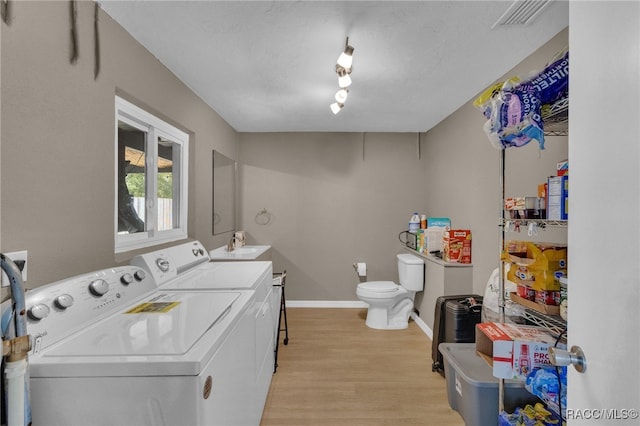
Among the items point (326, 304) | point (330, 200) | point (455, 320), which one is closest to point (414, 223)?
point (330, 200)

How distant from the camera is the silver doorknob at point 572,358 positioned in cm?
69

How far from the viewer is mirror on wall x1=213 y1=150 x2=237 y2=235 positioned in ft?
10.6

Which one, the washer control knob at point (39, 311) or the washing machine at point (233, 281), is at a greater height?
the washer control knob at point (39, 311)

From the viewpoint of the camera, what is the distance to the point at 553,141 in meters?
1.78

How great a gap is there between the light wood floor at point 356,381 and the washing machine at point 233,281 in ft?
0.64

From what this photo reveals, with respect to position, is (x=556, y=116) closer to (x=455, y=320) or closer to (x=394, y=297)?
(x=455, y=320)

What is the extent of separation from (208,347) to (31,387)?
1.58 ft

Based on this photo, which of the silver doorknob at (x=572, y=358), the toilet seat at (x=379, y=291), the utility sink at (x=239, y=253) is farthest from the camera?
the toilet seat at (x=379, y=291)

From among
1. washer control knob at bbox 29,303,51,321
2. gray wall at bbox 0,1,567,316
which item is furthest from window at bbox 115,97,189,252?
washer control knob at bbox 29,303,51,321

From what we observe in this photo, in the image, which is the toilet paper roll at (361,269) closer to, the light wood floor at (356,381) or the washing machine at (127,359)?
the light wood floor at (356,381)

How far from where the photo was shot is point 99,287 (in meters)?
1.28

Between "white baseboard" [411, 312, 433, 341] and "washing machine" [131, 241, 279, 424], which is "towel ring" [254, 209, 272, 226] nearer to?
"washing machine" [131, 241, 279, 424]

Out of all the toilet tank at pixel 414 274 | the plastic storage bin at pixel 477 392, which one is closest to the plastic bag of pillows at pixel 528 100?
the plastic storage bin at pixel 477 392

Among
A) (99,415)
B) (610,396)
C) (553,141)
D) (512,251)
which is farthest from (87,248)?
(553,141)
